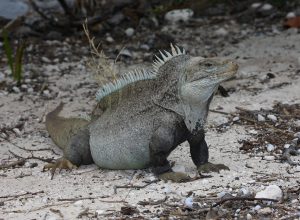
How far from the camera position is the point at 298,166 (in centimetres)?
531

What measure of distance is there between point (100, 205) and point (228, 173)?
990 millimetres

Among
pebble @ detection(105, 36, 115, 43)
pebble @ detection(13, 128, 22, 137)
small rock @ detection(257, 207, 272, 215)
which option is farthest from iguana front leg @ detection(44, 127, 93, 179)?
pebble @ detection(105, 36, 115, 43)

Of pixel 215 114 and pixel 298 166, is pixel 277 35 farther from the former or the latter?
pixel 298 166

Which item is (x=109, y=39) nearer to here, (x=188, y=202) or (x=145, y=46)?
(x=145, y=46)

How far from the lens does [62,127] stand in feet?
20.4

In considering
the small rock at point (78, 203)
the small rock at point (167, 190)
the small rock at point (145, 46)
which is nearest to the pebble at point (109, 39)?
the small rock at point (145, 46)

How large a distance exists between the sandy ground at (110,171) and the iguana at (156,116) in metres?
0.13

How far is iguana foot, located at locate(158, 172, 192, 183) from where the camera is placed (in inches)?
203

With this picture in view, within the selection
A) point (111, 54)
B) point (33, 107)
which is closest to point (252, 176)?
point (33, 107)

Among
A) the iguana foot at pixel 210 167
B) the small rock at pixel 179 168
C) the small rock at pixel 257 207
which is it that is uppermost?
the small rock at pixel 257 207

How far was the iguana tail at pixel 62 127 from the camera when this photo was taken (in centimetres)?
594

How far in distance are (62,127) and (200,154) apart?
4.50 feet

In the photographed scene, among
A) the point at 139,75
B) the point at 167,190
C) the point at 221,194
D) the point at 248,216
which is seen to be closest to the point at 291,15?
the point at 139,75

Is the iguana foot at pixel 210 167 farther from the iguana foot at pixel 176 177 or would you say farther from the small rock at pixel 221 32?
the small rock at pixel 221 32
